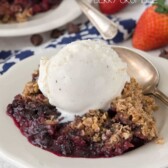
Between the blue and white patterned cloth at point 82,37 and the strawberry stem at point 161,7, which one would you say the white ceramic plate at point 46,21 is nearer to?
the blue and white patterned cloth at point 82,37

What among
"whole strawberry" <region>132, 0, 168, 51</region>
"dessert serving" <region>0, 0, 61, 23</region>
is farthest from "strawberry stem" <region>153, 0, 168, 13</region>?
"dessert serving" <region>0, 0, 61, 23</region>

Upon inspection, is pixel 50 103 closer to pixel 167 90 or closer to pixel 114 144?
pixel 114 144

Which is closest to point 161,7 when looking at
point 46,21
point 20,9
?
point 46,21

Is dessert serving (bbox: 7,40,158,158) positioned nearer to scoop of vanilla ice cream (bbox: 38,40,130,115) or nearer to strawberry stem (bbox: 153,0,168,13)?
scoop of vanilla ice cream (bbox: 38,40,130,115)

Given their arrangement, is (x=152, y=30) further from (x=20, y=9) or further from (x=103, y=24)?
(x=20, y=9)

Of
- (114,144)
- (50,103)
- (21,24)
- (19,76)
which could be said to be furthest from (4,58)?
(114,144)

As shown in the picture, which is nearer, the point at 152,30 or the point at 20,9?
the point at 152,30
